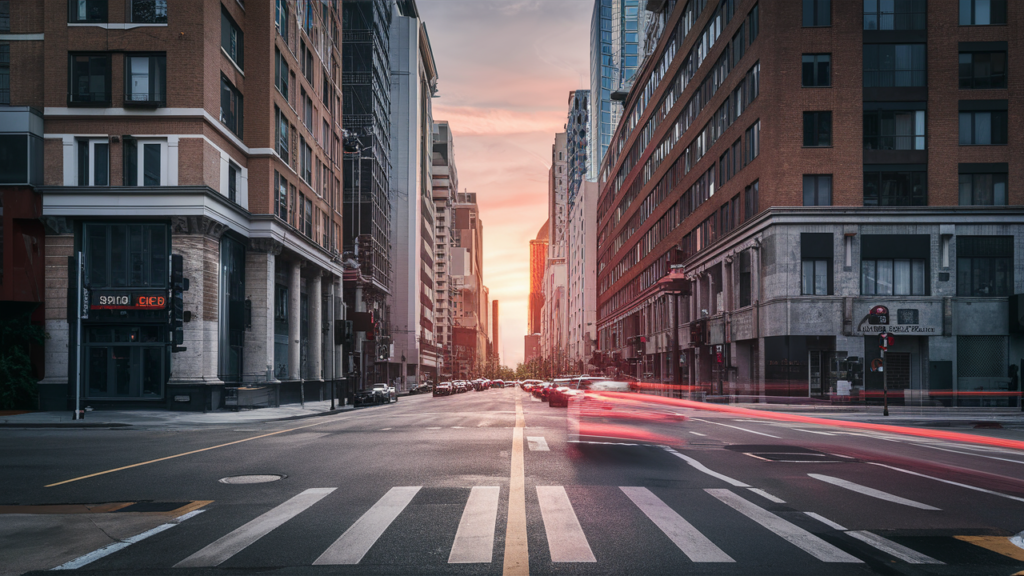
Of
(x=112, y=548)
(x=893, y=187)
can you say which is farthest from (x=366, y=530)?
(x=893, y=187)

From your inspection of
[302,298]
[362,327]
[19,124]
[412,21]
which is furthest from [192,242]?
[412,21]

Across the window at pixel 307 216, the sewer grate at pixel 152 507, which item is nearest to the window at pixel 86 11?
the window at pixel 307 216

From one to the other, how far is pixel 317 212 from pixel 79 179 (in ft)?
69.5

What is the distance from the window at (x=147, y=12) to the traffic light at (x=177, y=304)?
37.3ft

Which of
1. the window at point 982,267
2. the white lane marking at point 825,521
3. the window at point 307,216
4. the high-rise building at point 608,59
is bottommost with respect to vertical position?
the white lane marking at point 825,521

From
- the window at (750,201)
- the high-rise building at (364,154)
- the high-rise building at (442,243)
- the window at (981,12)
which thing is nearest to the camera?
the window at (981,12)

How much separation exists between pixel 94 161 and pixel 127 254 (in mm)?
4655

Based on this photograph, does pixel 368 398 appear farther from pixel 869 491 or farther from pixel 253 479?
pixel 869 491

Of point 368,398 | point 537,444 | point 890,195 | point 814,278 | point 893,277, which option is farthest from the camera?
point 368,398

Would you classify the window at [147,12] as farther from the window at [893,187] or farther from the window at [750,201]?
the window at [893,187]

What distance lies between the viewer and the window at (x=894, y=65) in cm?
4338

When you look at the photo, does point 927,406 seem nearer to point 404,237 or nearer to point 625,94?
point 625,94

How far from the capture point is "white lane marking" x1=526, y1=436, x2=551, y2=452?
15.9 m

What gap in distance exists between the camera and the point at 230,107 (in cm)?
4047
